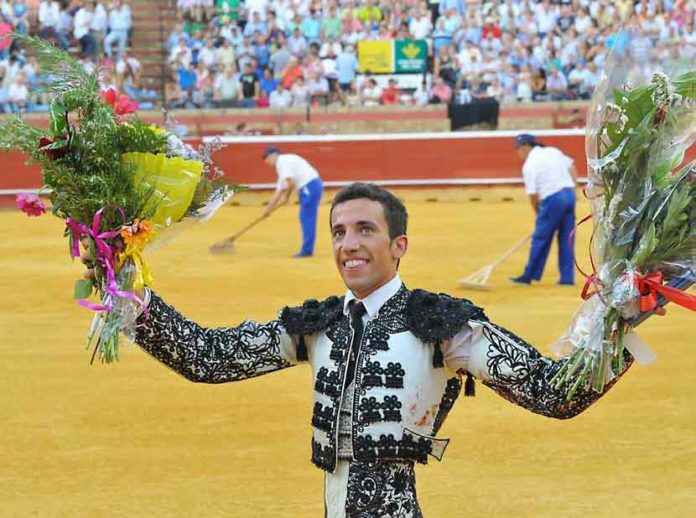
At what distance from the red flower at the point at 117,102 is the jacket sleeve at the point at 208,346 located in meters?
0.51

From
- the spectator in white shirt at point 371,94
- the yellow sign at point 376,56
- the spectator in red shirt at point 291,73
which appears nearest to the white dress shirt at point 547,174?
the spectator in white shirt at point 371,94

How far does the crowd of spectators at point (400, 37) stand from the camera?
2144 centimetres

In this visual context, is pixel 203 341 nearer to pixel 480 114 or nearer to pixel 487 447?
pixel 487 447

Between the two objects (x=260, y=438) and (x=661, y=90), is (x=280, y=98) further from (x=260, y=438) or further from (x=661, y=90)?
(x=661, y=90)

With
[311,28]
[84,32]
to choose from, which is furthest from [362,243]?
[84,32]

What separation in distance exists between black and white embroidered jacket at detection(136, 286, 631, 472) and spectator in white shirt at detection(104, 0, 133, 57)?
19845mm

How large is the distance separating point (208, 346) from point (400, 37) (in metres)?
18.6

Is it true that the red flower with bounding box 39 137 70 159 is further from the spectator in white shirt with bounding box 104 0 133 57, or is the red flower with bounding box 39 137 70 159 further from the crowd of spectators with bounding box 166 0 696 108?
the spectator in white shirt with bounding box 104 0 133 57

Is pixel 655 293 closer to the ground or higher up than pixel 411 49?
higher up

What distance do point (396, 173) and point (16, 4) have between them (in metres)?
7.02

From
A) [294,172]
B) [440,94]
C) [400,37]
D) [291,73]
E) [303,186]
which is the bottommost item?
[303,186]

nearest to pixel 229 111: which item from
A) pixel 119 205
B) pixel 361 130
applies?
pixel 361 130

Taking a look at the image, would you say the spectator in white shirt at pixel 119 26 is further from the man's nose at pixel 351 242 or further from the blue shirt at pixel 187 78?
the man's nose at pixel 351 242

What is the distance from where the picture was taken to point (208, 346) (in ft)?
11.3
